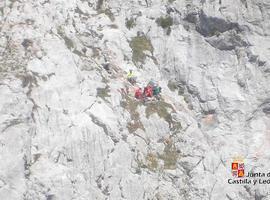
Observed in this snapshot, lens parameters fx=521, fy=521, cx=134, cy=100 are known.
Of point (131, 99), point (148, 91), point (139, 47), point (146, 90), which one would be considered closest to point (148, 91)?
point (148, 91)

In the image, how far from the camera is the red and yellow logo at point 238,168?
39500 millimetres

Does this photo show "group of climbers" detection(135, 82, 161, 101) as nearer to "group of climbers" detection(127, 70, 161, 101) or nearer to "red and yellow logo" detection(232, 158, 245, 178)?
"group of climbers" detection(127, 70, 161, 101)

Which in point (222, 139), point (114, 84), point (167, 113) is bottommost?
point (222, 139)

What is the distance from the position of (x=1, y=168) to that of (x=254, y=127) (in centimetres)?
2072

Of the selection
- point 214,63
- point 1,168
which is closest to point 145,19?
point 214,63

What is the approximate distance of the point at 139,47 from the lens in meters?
45.2

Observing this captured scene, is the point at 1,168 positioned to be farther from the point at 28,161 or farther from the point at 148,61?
the point at 148,61

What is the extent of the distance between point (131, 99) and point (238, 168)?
383 inches

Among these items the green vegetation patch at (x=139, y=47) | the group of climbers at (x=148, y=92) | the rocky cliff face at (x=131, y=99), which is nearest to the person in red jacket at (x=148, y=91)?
the group of climbers at (x=148, y=92)

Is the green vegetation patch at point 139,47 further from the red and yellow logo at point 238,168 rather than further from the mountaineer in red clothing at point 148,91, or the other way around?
the red and yellow logo at point 238,168

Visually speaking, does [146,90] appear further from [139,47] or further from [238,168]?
[238,168]

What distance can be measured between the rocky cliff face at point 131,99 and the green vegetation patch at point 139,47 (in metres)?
0.11

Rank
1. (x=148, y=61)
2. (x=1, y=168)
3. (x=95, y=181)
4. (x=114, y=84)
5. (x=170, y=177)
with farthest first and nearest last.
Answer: (x=148, y=61)
(x=114, y=84)
(x=170, y=177)
(x=95, y=181)
(x=1, y=168)

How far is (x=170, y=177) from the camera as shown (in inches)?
1463
